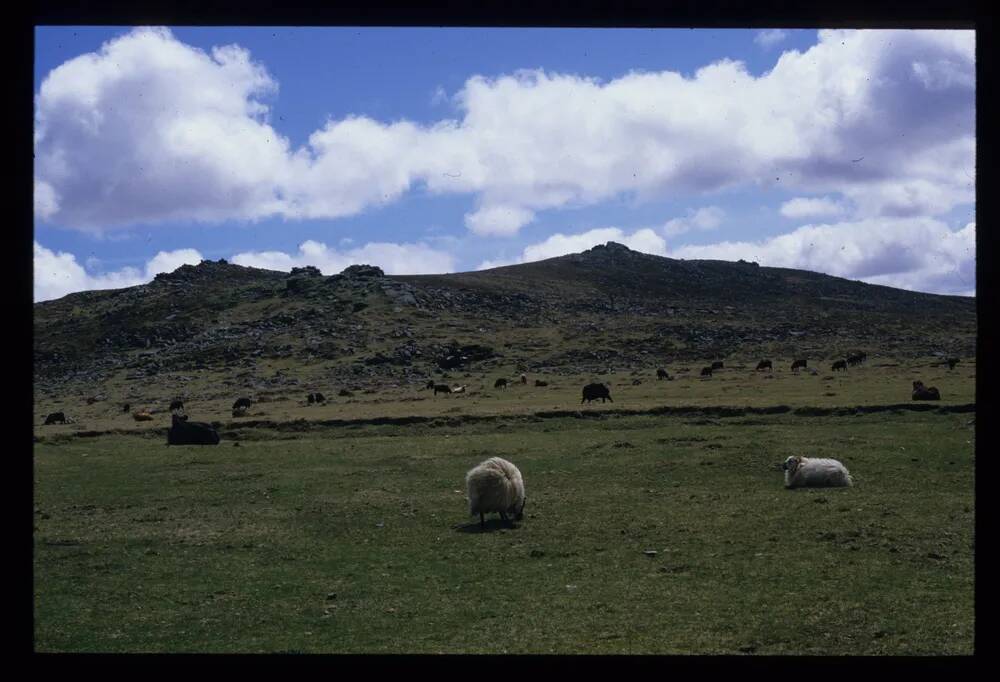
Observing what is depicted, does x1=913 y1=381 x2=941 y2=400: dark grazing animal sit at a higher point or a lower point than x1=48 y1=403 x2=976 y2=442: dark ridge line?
higher

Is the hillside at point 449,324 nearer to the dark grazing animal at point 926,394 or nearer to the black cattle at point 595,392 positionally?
the black cattle at point 595,392

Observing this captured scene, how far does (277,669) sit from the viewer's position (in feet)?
8.90

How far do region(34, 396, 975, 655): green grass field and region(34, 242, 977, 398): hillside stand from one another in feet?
155

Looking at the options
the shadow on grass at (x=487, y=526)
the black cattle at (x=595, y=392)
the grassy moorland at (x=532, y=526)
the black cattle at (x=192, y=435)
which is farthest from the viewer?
the black cattle at (x=595, y=392)

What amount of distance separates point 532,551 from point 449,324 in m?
96.5

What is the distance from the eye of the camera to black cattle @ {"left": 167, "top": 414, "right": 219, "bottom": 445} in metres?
33.5

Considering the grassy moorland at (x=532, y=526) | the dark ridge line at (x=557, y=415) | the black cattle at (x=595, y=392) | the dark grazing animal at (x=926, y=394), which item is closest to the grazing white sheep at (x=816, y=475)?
the grassy moorland at (x=532, y=526)

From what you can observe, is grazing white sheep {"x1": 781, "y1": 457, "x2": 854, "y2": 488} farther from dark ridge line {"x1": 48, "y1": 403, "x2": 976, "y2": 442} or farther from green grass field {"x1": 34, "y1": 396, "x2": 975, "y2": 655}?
dark ridge line {"x1": 48, "y1": 403, "x2": 976, "y2": 442}

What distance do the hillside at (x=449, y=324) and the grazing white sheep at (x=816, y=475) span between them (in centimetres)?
5289

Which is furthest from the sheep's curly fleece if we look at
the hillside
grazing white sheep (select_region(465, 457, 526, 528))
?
the hillside

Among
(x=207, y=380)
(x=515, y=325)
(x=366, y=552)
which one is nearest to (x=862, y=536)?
(x=366, y=552)

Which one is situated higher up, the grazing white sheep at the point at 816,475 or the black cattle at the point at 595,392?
the black cattle at the point at 595,392

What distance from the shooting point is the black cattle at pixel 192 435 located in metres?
33.5

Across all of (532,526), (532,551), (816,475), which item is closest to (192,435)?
(532,526)
